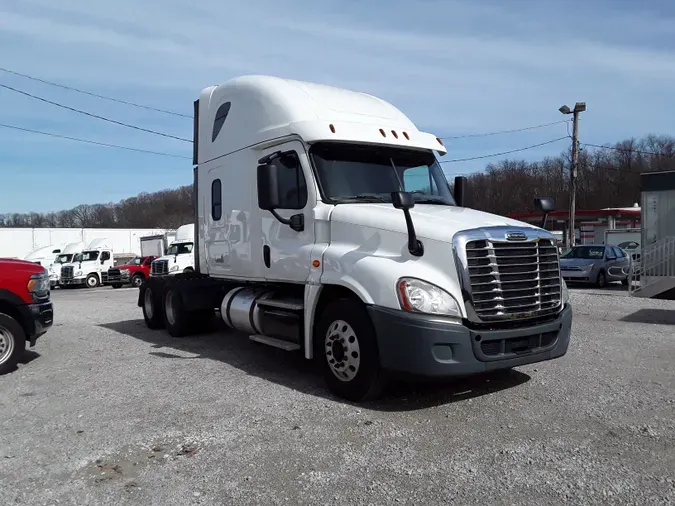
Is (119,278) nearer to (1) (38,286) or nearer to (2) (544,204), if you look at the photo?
(1) (38,286)

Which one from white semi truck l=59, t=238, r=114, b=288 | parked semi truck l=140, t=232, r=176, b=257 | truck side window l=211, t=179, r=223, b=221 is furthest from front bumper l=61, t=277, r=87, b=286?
truck side window l=211, t=179, r=223, b=221

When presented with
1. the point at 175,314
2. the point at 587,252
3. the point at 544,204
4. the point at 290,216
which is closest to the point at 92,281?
Answer: the point at 587,252

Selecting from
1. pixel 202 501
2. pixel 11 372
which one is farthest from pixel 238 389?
pixel 11 372

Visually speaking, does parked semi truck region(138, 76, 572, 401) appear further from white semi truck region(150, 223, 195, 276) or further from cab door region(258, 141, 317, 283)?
white semi truck region(150, 223, 195, 276)

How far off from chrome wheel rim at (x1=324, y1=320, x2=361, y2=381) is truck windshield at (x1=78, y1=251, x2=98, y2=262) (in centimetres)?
3050

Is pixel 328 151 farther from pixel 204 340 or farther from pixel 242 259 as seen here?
pixel 204 340

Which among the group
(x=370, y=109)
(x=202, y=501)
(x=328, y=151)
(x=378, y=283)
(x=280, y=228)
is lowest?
(x=202, y=501)

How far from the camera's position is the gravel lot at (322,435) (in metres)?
3.85

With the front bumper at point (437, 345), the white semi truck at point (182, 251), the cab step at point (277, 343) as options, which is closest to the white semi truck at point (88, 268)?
the white semi truck at point (182, 251)

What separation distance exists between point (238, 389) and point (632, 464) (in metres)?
3.73

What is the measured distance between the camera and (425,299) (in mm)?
5156

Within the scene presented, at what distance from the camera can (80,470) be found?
167 inches

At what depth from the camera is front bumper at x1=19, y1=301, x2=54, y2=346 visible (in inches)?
292

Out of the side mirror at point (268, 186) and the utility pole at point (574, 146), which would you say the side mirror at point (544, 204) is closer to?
the side mirror at point (268, 186)
